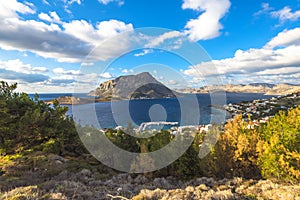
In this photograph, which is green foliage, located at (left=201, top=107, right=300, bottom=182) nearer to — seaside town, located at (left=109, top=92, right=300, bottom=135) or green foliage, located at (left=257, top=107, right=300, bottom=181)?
green foliage, located at (left=257, top=107, right=300, bottom=181)

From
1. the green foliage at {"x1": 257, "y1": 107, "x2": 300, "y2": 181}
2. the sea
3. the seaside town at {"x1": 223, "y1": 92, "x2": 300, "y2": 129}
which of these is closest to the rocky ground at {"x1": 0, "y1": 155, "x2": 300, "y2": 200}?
the green foliage at {"x1": 257, "y1": 107, "x2": 300, "y2": 181}

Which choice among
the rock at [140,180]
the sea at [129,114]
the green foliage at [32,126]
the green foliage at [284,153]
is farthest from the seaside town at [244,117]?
the green foliage at [32,126]

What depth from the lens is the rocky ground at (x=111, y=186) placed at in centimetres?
547

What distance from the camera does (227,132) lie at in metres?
9.23

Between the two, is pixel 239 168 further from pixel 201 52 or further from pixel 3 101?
pixel 3 101

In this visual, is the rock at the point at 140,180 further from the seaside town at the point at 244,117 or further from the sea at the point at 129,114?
the sea at the point at 129,114

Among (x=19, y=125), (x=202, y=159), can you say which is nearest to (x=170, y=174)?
(x=202, y=159)

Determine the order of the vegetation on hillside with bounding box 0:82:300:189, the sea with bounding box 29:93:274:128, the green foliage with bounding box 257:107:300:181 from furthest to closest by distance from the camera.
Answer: the sea with bounding box 29:93:274:128 < the vegetation on hillside with bounding box 0:82:300:189 < the green foliage with bounding box 257:107:300:181

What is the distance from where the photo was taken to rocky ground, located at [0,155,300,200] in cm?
547

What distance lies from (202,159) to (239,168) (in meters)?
1.77

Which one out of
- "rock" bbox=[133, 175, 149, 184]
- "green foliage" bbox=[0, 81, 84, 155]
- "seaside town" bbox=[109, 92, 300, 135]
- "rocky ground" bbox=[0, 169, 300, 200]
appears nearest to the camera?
"rocky ground" bbox=[0, 169, 300, 200]

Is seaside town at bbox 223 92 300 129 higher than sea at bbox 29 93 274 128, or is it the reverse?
sea at bbox 29 93 274 128

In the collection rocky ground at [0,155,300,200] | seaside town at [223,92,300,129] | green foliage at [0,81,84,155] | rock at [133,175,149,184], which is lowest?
seaside town at [223,92,300,129]

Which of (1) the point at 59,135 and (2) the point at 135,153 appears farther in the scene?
(1) the point at 59,135
